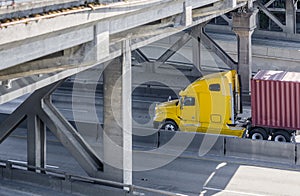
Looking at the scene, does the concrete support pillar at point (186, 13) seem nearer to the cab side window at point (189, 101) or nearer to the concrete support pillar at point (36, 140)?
the concrete support pillar at point (36, 140)

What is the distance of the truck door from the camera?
28125mm

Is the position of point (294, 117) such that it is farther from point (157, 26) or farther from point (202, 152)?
point (157, 26)

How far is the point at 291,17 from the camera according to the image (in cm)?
4688

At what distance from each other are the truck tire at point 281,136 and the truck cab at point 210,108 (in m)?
1.34

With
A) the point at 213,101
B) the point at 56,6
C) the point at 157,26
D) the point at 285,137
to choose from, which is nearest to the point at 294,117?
the point at 285,137

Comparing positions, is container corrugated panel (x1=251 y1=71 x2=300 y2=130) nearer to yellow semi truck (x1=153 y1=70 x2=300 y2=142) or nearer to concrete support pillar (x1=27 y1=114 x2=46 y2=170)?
yellow semi truck (x1=153 y1=70 x2=300 y2=142)

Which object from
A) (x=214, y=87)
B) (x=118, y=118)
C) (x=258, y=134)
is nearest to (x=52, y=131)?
(x=118, y=118)

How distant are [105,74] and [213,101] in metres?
8.63

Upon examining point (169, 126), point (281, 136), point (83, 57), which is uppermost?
point (83, 57)

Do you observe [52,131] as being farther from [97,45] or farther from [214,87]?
[214,87]

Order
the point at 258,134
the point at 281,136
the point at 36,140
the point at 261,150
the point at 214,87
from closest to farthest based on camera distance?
the point at 36,140, the point at 261,150, the point at 281,136, the point at 258,134, the point at 214,87

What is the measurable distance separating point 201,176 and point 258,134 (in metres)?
4.50

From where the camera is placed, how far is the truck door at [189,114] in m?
28.1

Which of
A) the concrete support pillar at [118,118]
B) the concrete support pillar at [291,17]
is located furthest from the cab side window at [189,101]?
the concrete support pillar at [291,17]
